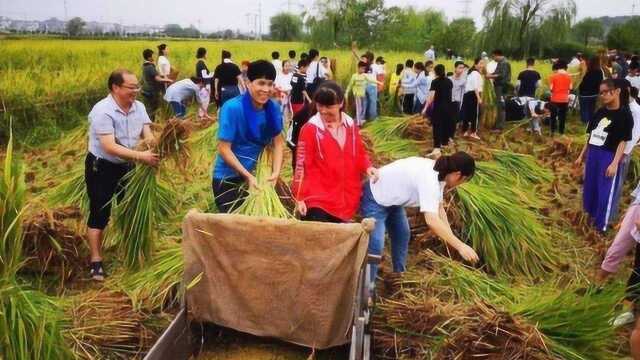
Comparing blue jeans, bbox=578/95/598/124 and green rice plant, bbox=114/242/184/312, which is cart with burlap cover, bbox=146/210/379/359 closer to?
green rice plant, bbox=114/242/184/312

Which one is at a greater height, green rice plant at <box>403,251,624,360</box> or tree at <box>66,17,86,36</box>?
tree at <box>66,17,86,36</box>

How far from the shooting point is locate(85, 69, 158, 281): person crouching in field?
2.96 meters

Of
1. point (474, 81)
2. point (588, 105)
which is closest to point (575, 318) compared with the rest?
point (474, 81)

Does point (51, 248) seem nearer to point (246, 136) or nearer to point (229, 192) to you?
point (229, 192)

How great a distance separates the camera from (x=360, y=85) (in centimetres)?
816

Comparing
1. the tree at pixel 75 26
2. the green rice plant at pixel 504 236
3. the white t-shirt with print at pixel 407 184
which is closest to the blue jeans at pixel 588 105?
the green rice plant at pixel 504 236

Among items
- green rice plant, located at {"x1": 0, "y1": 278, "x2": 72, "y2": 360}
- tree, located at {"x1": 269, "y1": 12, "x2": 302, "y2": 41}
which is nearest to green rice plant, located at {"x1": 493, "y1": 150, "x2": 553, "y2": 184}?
green rice plant, located at {"x1": 0, "y1": 278, "x2": 72, "y2": 360}

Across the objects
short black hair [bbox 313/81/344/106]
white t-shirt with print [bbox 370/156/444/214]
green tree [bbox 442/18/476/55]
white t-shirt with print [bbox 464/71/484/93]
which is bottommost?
white t-shirt with print [bbox 370/156/444/214]

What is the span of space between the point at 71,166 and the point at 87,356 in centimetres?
369

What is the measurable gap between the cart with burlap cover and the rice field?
8.0 inches

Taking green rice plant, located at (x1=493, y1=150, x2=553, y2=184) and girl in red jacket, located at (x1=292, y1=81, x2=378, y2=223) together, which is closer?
girl in red jacket, located at (x1=292, y1=81, x2=378, y2=223)

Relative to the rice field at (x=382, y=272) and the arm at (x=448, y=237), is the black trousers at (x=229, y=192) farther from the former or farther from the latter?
the arm at (x=448, y=237)

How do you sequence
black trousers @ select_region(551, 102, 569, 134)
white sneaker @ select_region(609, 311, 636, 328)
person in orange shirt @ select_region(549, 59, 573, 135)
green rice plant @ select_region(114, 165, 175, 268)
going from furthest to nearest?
black trousers @ select_region(551, 102, 569, 134), person in orange shirt @ select_region(549, 59, 573, 135), green rice plant @ select_region(114, 165, 175, 268), white sneaker @ select_region(609, 311, 636, 328)

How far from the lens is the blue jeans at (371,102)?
8321 mm
